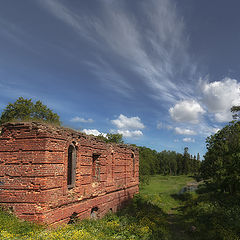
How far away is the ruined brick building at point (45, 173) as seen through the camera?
8852 mm

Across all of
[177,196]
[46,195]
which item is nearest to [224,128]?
[177,196]

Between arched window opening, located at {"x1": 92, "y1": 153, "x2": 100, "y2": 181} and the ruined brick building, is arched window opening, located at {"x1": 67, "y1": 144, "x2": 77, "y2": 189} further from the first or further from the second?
arched window opening, located at {"x1": 92, "y1": 153, "x2": 100, "y2": 181}

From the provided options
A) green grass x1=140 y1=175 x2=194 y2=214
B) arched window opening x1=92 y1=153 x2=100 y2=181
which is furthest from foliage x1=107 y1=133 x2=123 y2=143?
arched window opening x1=92 y1=153 x2=100 y2=181

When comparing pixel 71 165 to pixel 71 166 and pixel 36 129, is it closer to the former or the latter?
pixel 71 166

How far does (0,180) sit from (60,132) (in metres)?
3.34

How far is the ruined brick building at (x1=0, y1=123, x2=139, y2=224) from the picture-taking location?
885 centimetres

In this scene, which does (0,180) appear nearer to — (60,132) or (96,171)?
(60,132)

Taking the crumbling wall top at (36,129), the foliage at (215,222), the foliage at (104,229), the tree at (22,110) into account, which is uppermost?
the tree at (22,110)

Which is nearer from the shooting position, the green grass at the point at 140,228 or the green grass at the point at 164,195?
the green grass at the point at 140,228

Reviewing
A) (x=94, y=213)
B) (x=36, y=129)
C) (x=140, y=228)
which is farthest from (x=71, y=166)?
(x=140, y=228)

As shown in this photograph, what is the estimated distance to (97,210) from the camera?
13312mm

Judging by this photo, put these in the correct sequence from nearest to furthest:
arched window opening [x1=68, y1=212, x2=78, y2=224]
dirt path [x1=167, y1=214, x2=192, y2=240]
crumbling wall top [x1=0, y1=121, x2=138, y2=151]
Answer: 1. crumbling wall top [x1=0, y1=121, x2=138, y2=151]
2. arched window opening [x1=68, y1=212, x2=78, y2=224]
3. dirt path [x1=167, y1=214, x2=192, y2=240]

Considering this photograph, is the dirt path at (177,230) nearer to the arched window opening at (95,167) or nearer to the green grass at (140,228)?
the green grass at (140,228)

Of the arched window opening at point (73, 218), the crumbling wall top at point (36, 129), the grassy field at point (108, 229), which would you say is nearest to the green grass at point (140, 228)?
the grassy field at point (108, 229)
